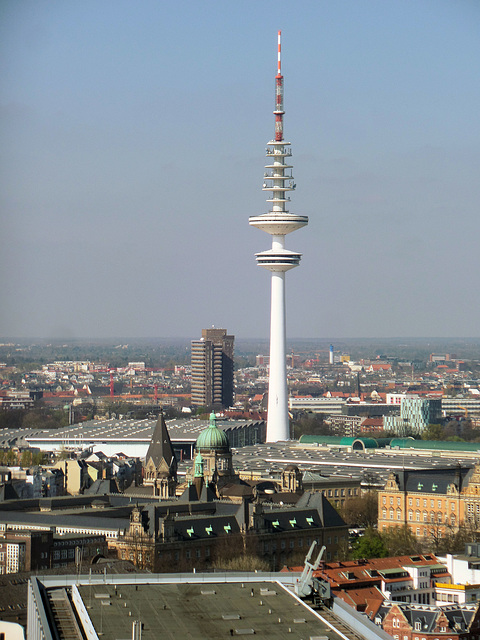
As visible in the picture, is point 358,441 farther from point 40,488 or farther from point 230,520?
point 230,520

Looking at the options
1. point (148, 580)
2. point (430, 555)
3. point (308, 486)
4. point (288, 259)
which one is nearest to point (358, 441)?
point (288, 259)

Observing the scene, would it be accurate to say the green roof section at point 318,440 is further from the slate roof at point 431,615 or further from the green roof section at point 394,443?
the slate roof at point 431,615

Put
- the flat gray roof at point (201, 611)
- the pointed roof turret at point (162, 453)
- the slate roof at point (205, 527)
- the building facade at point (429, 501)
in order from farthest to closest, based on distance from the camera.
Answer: the pointed roof turret at point (162, 453)
the building facade at point (429, 501)
the slate roof at point (205, 527)
the flat gray roof at point (201, 611)

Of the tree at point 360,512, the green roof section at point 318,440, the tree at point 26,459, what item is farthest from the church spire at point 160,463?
the green roof section at point 318,440

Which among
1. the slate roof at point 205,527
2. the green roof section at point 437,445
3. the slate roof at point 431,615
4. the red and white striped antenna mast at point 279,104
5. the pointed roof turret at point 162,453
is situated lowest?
the slate roof at point 431,615

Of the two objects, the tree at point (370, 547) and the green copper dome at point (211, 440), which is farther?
the green copper dome at point (211, 440)

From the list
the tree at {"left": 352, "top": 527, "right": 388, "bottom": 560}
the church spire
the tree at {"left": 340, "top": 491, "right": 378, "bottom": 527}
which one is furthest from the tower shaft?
the tree at {"left": 352, "top": 527, "right": 388, "bottom": 560}
